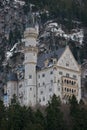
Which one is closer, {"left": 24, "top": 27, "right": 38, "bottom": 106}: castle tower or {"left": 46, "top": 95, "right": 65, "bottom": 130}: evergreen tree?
{"left": 46, "top": 95, "right": 65, "bottom": 130}: evergreen tree

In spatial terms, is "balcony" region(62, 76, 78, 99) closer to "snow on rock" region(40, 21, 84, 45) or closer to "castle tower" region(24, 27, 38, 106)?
"castle tower" region(24, 27, 38, 106)

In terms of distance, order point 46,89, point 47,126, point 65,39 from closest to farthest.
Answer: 1. point 47,126
2. point 46,89
3. point 65,39

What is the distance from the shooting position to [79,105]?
72438 millimetres

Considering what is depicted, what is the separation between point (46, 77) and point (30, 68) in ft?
9.64

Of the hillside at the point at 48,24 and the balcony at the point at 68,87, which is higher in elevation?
the hillside at the point at 48,24

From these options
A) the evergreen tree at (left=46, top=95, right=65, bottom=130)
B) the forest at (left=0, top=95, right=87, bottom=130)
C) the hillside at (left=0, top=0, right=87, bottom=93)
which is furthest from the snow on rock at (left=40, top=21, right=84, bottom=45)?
the evergreen tree at (left=46, top=95, right=65, bottom=130)

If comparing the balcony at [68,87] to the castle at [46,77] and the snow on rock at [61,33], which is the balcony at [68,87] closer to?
the castle at [46,77]

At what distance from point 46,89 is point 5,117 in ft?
86.2

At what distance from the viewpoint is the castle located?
3728 inches

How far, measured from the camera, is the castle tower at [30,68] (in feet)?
313

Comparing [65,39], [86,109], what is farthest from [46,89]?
[65,39]

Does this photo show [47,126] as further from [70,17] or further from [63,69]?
[70,17]

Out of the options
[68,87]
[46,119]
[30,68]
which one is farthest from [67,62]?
[46,119]

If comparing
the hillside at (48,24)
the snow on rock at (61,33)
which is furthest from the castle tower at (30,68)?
the snow on rock at (61,33)
